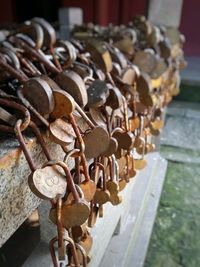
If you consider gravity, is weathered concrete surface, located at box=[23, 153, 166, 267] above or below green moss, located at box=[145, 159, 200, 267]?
above

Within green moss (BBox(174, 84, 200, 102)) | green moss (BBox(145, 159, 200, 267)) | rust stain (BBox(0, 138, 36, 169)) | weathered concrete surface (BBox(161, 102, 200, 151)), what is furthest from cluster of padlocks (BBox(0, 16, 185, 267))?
green moss (BBox(174, 84, 200, 102))

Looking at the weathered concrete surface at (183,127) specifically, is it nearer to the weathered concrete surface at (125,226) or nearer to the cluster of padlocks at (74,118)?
the weathered concrete surface at (125,226)

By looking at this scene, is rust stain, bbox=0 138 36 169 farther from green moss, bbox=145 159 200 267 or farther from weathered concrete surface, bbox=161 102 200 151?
weathered concrete surface, bbox=161 102 200 151

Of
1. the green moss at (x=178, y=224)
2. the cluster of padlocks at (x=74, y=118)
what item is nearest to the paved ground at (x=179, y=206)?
the green moss at (x=178, y=224)

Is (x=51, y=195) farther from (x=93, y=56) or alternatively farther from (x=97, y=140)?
(x=93, y=56)


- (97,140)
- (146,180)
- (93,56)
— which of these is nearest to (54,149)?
(97,140)

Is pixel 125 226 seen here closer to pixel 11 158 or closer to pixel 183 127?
pixel 11 158
